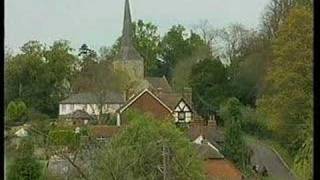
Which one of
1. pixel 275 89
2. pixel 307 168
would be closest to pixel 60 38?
pixel 275 89

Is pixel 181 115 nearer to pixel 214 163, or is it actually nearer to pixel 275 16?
pixel 214 163

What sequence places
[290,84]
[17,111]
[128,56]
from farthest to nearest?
[128,56], [290,84], [17,111]

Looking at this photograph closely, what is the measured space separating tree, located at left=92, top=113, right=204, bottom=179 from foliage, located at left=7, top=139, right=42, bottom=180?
166 mm

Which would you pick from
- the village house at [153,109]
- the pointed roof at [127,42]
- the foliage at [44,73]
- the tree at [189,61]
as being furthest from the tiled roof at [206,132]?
the foliage at [44,73]

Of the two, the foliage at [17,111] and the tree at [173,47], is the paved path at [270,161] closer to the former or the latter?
the tree at [173,47]

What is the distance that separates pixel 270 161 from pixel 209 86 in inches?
8.9

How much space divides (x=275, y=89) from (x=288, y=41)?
0.11 m

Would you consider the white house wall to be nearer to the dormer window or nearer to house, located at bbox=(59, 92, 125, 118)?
house, located at bbox=(59, 92, 125, 118)

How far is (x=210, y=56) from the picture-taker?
1407 millimetres

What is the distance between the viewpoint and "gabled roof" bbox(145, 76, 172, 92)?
1.36m

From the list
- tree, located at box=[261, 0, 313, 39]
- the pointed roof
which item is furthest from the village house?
tree, located at box=[261, 0, 313, 39]

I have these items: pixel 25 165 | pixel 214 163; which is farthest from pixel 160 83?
pixel 25 165

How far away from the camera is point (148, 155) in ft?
4.44
